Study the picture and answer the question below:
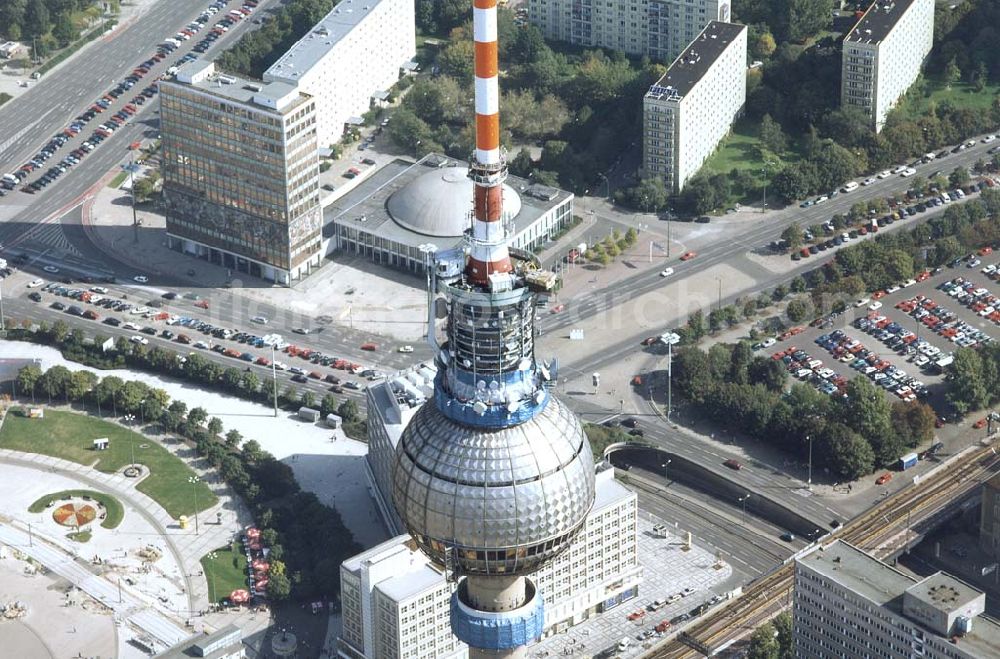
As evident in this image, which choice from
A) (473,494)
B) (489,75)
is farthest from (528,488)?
(489,75)

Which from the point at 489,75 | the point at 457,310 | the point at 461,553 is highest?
the point at 489,75

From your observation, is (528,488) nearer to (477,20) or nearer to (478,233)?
(478,233)

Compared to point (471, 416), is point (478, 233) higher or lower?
higher

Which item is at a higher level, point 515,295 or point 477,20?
point 477,20

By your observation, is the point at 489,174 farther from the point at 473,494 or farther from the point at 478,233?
the point at 473,494

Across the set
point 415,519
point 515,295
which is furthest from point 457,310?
point 415,519
